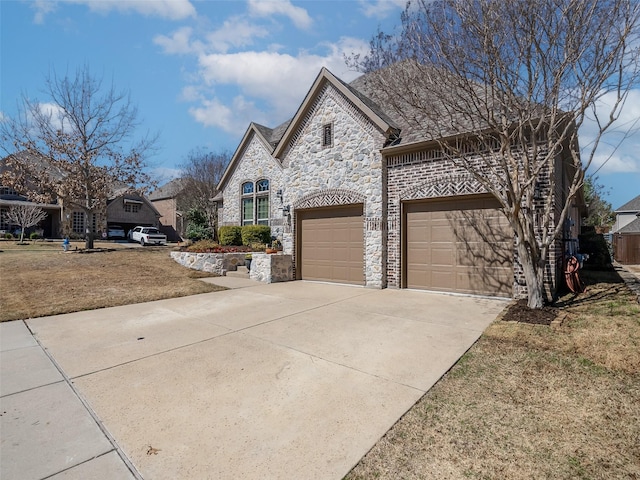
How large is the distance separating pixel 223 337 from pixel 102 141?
18.3 meters

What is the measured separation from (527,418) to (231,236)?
14.6 metres

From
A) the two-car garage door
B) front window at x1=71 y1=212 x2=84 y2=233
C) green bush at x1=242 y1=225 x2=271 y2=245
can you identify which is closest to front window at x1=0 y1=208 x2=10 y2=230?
front window at x1=71 y1=212 x2=84 y2=233

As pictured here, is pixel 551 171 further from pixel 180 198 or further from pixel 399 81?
pixel 180 198

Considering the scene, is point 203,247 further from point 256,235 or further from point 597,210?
point 597,210

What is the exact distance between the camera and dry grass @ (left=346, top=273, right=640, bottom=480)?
2342 mm

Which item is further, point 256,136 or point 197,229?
point 197,229

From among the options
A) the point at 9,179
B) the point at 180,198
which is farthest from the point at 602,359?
the point at 180,198

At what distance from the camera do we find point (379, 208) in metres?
10.1

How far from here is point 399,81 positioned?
7.83 meters

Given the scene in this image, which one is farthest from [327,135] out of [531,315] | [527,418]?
[527,418]

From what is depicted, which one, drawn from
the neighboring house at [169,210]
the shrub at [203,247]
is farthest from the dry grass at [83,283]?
the neighboring house at [169,210]

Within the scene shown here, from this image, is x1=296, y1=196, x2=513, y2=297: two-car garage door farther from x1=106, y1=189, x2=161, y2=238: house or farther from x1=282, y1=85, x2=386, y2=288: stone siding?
x1=106, y1=189, x2=161, y2=238: house

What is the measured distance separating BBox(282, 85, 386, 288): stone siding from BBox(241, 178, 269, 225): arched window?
15.3ft

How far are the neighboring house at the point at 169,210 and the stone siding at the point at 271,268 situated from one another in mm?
33673
